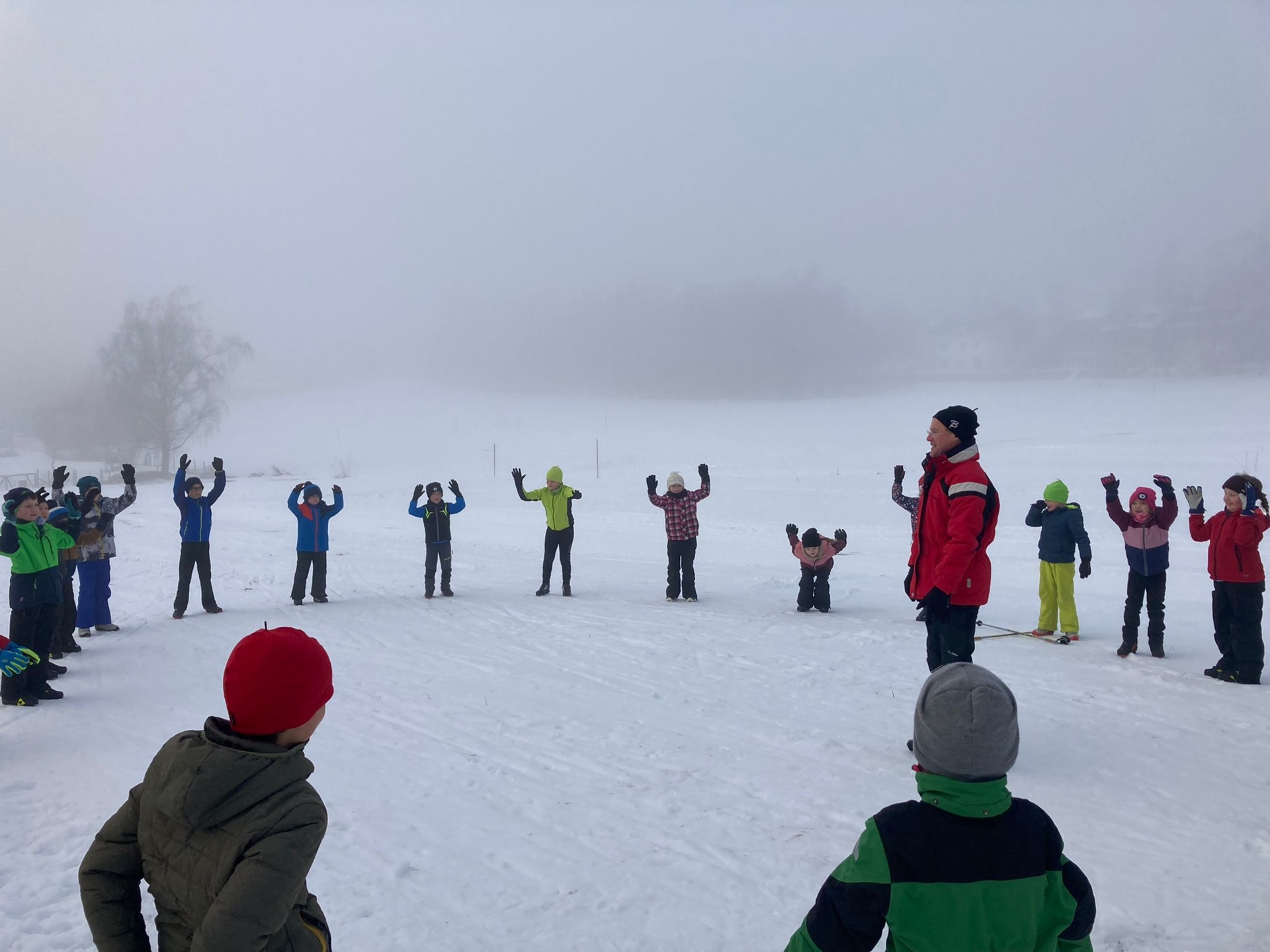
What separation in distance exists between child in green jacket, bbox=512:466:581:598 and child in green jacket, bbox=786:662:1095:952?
9742 millimetres

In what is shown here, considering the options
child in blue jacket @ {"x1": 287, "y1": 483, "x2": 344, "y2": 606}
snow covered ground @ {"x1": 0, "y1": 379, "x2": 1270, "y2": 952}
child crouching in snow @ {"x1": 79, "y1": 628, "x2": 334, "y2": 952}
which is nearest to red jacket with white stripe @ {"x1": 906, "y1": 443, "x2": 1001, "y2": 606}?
snow covered ground @ {"x1": 0, "y1": 379, "x2": 1270, "y2": 952}

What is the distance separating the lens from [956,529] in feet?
16.6

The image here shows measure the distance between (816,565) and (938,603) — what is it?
5.52 m

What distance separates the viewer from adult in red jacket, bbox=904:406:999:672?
504cm

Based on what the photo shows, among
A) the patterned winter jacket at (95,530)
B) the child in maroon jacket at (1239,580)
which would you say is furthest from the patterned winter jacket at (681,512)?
the patterned winter jacket at (95,530)

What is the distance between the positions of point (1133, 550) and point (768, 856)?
5.88 meters

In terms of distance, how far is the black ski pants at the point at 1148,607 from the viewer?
8.10 metres

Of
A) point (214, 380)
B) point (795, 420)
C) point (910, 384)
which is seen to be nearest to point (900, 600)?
point (795, 420)

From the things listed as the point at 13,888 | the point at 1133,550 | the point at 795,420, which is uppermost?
the point at 795,420

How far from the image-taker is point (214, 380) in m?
48.9

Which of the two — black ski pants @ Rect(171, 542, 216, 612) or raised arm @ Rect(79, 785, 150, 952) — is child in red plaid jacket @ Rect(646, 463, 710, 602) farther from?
raised arm @ Rect(79, 785, 150, 952)

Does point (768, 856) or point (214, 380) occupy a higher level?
point (214, 380)

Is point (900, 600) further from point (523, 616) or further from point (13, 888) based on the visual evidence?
point (13, 888)

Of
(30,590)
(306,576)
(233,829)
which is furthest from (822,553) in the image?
(233,829)
